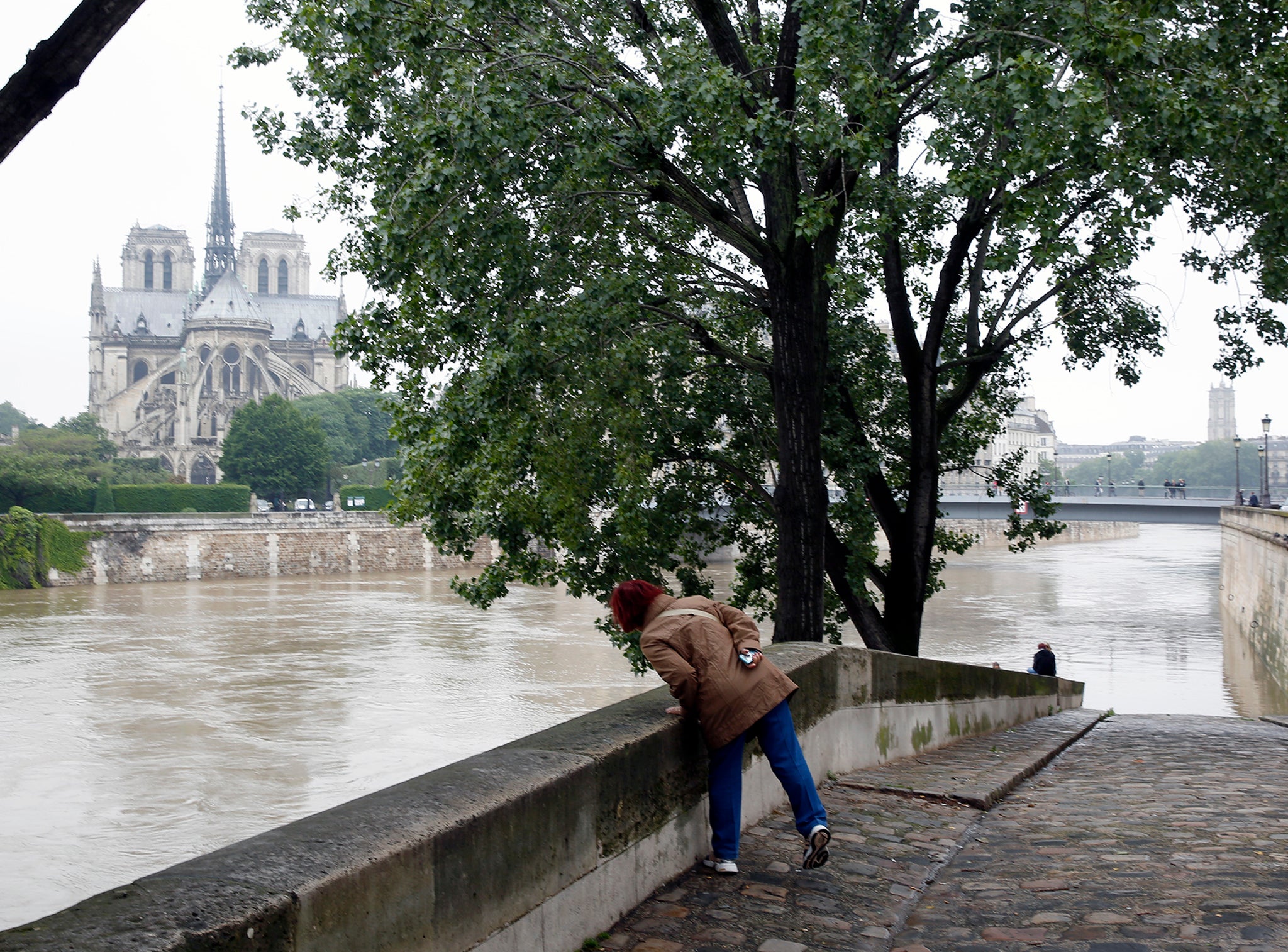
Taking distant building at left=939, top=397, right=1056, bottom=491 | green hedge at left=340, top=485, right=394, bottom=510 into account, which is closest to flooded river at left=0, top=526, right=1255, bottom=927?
green hedge at left=340, top=485, right=394, bottom=510

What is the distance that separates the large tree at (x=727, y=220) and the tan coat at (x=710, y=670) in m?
4.53

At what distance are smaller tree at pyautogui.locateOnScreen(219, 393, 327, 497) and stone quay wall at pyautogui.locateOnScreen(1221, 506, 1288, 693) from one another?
63.7 m

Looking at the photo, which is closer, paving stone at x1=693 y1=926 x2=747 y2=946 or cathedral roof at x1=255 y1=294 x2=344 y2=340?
paving stone at x1=693 y1=926 x2=747 y2=946

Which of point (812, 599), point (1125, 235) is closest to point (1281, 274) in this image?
point (1125, 235)

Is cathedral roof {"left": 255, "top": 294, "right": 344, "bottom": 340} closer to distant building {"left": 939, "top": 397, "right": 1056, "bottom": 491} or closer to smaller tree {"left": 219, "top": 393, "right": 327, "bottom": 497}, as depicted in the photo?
smaller tree {"left": 219, "top": 393, "right": 327, "bottom": 497}

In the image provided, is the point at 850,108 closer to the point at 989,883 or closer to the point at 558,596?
the point at 989,883

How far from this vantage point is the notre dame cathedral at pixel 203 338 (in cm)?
10675

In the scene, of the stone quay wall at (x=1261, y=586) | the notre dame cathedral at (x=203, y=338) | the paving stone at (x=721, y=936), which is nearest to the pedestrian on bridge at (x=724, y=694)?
the paving stone at (x=721, y=936)

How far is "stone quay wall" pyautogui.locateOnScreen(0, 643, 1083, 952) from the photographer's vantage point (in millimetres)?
2537

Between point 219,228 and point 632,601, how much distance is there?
469 ft

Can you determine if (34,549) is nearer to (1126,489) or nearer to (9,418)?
(1126,489)

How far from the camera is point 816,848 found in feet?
15.2

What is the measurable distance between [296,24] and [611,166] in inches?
117

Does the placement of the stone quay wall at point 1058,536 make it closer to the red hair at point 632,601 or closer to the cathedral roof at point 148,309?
the red hair at point 632,601
